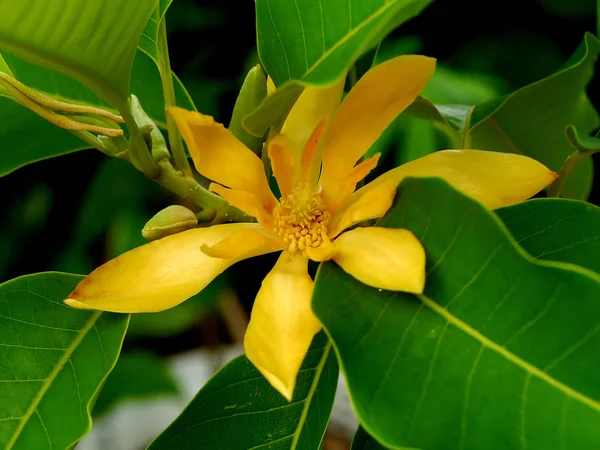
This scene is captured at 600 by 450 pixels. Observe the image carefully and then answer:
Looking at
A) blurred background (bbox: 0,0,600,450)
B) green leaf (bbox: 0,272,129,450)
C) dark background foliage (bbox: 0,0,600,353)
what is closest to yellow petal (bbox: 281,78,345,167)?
green leaf (bbox: 0,272,129,450)

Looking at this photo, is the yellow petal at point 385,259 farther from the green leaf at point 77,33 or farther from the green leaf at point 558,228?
the green leaf at point 77,33

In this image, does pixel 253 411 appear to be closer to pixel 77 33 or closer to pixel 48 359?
pixel 48 359

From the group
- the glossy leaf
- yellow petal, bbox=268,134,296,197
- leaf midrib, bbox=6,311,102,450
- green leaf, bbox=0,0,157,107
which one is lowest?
the glossy leaf

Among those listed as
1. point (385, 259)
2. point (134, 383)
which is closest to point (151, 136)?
point (385, 259)

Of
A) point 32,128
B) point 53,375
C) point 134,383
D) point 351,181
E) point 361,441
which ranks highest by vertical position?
point 32,128

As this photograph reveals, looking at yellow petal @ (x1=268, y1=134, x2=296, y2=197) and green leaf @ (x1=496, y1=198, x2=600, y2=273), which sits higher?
yellow petal @ (x1=268, y1=134, x2=296, y2=197)

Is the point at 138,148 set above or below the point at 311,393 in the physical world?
above

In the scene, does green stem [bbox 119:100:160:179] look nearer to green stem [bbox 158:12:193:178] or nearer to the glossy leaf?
green stem [bbox 158:12:193:178]
